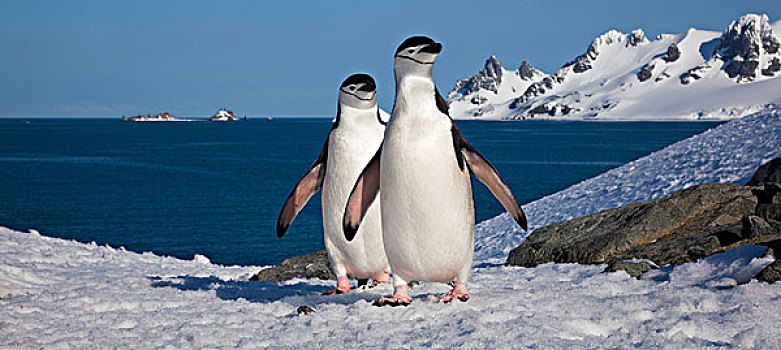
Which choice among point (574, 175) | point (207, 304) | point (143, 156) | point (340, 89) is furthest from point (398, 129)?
point (143, 156)

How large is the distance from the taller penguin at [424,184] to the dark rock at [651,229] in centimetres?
278

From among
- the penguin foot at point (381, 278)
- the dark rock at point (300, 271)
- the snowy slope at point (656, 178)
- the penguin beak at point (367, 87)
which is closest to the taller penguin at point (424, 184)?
the penguin beak at point (367, 87)

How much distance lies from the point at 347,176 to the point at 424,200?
3.99ft

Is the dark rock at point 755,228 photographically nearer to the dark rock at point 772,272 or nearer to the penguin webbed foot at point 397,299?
the dark rock at point 772,272

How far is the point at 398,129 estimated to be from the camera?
5176 mm

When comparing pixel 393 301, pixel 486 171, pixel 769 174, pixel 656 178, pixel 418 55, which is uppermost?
pixel 418 55

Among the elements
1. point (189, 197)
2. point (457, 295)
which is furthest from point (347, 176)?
point (189, 197)

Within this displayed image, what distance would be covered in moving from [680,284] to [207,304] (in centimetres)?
385

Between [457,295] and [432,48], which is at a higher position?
[432,48]

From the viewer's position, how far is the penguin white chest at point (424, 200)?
513 cm

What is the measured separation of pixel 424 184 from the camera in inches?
203

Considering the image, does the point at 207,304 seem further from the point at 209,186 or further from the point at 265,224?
the point at 209,186

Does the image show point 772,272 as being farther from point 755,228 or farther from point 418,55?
point 418,55

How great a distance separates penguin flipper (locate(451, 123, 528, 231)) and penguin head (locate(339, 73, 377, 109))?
3.78ft
